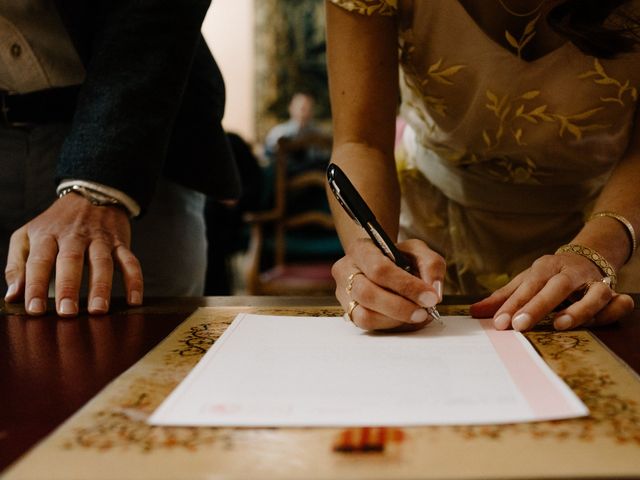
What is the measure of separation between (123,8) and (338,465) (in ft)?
2.56

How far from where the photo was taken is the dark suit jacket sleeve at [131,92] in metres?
0.83

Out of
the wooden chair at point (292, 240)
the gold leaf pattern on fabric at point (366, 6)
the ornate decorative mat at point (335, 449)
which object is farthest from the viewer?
the wooden chair at point (292, 240)

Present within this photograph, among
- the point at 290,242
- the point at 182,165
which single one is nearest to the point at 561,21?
the point at 182,165

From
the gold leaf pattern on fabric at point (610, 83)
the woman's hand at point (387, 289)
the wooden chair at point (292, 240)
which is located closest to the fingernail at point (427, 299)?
the woman's hand at point (387, 289)

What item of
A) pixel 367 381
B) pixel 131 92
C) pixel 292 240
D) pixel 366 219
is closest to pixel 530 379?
pixel 367 381

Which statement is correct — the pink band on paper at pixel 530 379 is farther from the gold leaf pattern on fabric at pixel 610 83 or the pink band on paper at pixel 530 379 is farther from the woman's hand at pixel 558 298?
the gold leaf pattern on fabric at pixel 610 83

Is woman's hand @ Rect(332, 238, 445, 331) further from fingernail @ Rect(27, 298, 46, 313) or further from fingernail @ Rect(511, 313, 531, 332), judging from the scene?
fingernail @ Rect(27, 298, 46, 313)

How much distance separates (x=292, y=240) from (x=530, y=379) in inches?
110

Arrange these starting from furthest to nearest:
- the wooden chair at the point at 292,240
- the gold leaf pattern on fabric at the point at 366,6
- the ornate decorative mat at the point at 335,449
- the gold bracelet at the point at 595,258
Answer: the wooden chair at the point at 292,240, the gold leaf pattern on fabric at the point at 366,6, the gold bracelet at the point at 595,258, the ornate decorative mat at the point at 335,449

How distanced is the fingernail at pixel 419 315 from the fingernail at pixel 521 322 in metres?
0.09

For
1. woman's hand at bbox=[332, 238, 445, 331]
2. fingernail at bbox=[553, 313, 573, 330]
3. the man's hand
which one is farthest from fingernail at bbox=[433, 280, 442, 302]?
the man's hand

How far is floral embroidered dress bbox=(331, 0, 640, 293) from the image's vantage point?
2.87 feet

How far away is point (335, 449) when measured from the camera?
366 millimetres

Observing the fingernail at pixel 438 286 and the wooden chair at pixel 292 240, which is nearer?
the fingernail at pixel 438 286
